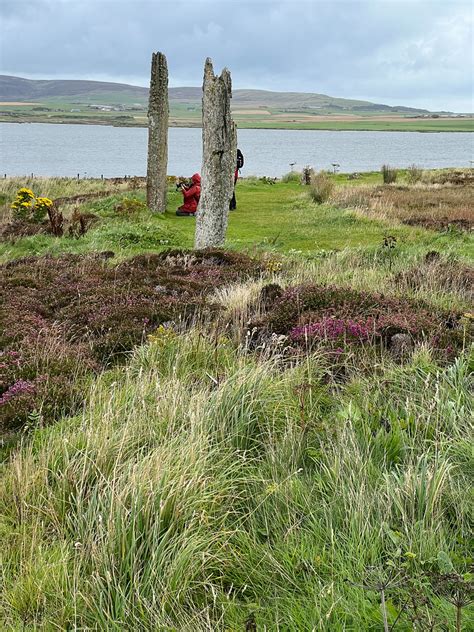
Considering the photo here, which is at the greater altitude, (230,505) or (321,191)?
(321,191)

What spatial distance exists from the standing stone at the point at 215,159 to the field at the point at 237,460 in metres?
5.44

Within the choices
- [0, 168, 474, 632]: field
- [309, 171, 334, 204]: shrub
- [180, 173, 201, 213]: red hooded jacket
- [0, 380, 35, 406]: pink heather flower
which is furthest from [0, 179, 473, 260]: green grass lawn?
[0, 380, 35, 406]: pink heather flower

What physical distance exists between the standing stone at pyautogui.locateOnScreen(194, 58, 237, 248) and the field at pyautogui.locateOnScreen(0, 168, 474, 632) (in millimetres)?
5439

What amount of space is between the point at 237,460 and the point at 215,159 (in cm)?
1049

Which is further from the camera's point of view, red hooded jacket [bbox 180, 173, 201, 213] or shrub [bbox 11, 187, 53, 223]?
red hooded jacket [bbox 180, 173, 201, 213]

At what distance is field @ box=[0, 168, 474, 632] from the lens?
2.76 metres

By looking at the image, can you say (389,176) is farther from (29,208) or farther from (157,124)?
(29,208)

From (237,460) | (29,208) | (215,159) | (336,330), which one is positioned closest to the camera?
(237,460)

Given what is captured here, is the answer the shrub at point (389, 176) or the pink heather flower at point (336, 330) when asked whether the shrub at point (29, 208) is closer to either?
the pink heather flower at point (336, 330)

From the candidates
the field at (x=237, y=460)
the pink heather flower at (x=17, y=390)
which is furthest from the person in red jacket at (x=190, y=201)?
the pink heather flower at (x=17, y=390)

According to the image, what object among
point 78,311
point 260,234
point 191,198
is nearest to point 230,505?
point 78,311

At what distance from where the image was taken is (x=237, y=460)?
3770 mm

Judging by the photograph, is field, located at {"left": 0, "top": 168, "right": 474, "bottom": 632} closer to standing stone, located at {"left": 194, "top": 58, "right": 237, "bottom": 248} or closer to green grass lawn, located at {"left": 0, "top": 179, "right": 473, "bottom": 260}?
standing stone, located at {"left": 194, "top": 58, "right": 237, "bottom": 248}

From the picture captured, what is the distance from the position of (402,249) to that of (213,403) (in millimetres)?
8928
